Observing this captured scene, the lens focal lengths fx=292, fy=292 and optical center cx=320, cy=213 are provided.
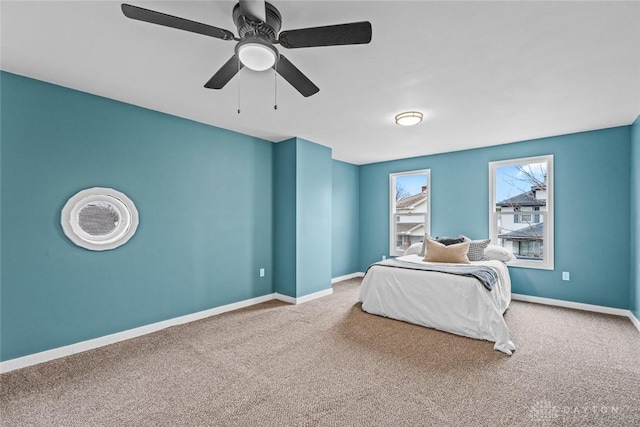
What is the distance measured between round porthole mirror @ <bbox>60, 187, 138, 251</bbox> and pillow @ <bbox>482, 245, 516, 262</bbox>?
15.6 ft

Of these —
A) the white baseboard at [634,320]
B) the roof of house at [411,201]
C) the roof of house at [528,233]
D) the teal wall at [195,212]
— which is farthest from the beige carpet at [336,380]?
the roof of house at [411,201]

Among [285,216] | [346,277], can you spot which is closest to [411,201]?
[346,277]

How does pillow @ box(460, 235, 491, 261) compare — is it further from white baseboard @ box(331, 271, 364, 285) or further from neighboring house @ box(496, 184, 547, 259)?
white baseboard @ box(331, 271, 364, 285)

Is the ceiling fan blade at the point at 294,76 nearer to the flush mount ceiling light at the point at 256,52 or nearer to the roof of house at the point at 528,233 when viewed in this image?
the flush mount ceiling light at the point at 256,52

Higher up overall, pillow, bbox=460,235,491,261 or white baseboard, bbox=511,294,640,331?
pillow, bbox=460,235,491,261

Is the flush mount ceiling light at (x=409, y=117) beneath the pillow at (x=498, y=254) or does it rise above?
above

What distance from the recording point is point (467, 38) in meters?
2.02

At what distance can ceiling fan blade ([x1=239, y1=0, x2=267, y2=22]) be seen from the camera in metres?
1.49

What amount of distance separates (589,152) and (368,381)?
435 centimetres

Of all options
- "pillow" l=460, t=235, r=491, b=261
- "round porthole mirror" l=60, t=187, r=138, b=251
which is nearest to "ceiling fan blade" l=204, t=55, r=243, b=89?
"round porthole mirror" l=60, t=187, r=138, b=251

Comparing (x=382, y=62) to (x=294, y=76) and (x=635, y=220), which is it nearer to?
(x=294, y=76)

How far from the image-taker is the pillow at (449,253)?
4.09 m

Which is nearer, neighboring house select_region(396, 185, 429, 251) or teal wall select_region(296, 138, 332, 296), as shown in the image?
teal wall select_region(296, 138, 332, 296)

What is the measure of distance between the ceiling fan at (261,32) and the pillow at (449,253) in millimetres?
3336
